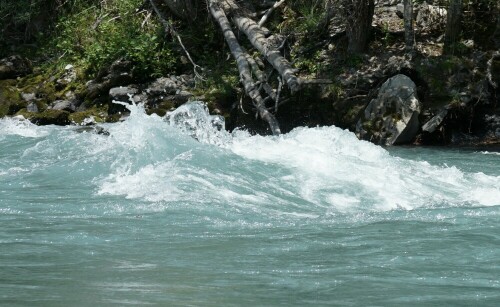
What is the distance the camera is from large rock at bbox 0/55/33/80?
1828 cm

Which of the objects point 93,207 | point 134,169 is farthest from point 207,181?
point 93,207

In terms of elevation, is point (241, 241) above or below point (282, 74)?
below

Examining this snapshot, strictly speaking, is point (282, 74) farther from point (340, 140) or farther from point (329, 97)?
point (340, 140)

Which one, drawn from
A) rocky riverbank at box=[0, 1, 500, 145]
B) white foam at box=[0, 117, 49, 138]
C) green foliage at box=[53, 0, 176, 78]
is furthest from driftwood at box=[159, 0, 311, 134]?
white foam at box=[0, 117, 49, 138]

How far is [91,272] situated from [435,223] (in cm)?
298

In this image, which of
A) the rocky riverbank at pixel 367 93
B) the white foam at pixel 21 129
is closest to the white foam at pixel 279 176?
the white foam at pixel 21 129

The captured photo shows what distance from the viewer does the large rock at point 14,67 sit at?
18.3 meters

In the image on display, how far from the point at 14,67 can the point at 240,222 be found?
13291 mm

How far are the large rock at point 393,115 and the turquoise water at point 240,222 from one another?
185 centimetres

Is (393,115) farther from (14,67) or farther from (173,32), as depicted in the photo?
(14,67)

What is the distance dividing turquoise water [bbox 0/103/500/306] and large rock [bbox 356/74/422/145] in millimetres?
1852

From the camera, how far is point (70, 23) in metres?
19.3

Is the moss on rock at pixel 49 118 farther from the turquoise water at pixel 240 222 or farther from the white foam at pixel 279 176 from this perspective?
the white foam at pixel 279 176

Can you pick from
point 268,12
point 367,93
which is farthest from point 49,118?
point 367,93
